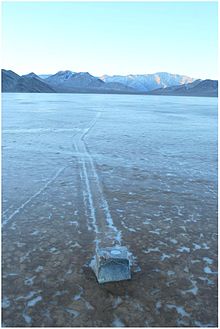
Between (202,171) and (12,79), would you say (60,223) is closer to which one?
(202,171)

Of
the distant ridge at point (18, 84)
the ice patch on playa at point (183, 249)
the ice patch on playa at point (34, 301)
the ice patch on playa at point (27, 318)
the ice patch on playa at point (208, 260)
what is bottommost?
the ice patch on playa at point (27, 318)

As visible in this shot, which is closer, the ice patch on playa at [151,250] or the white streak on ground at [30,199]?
the ice patch on playa at [151,250]

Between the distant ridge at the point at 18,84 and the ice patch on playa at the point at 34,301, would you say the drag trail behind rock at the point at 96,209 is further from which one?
the distant ridge at the point at 18,84

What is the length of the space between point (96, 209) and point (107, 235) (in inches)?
50.9

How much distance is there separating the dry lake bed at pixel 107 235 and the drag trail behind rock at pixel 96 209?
2 centimetres

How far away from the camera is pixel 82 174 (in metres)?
10.5

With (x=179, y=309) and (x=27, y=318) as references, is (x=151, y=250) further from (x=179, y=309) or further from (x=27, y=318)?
(x=27, y=318)

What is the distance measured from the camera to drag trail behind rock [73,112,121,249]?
645 centimetres

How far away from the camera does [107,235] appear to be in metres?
6.55

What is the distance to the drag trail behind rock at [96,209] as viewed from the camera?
6.45 meters

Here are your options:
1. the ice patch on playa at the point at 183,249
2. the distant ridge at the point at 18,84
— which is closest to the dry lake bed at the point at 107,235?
the ice patch on playa at the point at 183,249

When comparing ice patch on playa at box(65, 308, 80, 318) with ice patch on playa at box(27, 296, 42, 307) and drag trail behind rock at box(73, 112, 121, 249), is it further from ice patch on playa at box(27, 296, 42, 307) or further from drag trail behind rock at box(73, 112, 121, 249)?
drag trail behind rock at box(73, 112, 121, 249)

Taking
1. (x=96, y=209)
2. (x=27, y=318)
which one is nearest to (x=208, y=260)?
(x=96, y=209)

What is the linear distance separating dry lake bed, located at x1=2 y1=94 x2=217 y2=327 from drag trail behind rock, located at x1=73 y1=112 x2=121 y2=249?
23 millimetres
